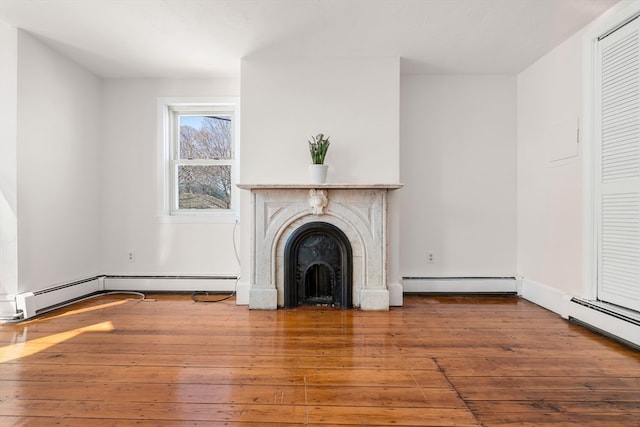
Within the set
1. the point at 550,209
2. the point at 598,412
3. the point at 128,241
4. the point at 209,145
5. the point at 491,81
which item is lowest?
the point at 598,412

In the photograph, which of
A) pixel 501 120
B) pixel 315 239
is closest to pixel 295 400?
pixel 315 239

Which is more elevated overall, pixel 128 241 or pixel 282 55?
pixel 282 55

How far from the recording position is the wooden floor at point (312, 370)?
1680 mm

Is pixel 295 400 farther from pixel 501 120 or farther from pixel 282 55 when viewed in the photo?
pixel 501 120

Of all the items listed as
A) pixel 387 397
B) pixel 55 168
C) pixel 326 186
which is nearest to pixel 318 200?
pixel 326 186

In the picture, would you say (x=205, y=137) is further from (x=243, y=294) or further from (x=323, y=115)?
(x=243, y=294)

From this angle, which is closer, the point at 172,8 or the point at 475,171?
the point at 172,8

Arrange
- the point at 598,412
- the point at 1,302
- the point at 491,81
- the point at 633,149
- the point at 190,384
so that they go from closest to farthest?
the point at 598,412
the point at 190,384
the point at 633,149
the point at 1,302
the point at 491,81

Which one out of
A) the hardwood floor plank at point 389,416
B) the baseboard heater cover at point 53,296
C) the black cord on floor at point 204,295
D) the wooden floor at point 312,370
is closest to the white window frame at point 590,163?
the wooden floor at point 312,370

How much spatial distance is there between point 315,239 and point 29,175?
254cm

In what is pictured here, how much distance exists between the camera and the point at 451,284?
409cm

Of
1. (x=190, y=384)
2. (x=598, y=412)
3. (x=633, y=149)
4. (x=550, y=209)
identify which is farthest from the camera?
(x=550, y=209)

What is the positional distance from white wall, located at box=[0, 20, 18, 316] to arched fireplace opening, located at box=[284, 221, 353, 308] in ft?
7.45

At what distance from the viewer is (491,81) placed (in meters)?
4.10
